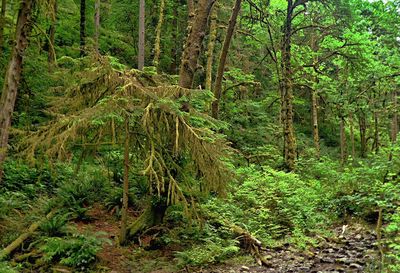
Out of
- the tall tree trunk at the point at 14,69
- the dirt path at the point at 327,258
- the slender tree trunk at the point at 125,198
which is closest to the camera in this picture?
the dirt path at the point at 327,258

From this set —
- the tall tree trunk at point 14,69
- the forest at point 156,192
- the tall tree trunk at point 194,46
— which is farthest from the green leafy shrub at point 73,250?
the tall tree trunk at point 194,46

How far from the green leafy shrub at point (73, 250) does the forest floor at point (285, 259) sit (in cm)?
28

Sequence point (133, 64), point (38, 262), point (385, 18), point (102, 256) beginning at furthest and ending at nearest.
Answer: point (133, 64)
point (385, 18)
point (102, 256)
point (38, 262)

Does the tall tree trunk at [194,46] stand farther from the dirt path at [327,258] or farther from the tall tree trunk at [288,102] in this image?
the tall tree trunk at [288,102]

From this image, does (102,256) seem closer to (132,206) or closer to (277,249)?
(132,206)

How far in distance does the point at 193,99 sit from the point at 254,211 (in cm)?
355

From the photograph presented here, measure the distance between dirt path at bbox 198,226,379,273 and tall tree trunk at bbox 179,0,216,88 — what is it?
14.7ft

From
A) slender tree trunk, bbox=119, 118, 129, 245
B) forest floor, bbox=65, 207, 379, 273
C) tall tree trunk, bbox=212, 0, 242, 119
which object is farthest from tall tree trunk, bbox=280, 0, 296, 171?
slender tree trunk, bbox=119, 118, 129, 245

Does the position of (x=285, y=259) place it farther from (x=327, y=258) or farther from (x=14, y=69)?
(x=14, y=69)

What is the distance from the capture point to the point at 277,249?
8195 millimetres

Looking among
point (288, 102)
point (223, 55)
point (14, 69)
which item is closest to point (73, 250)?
point (14, 69)

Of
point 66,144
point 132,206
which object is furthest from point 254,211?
point 66,144

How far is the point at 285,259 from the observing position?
757cm

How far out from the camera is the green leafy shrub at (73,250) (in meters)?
6.81
